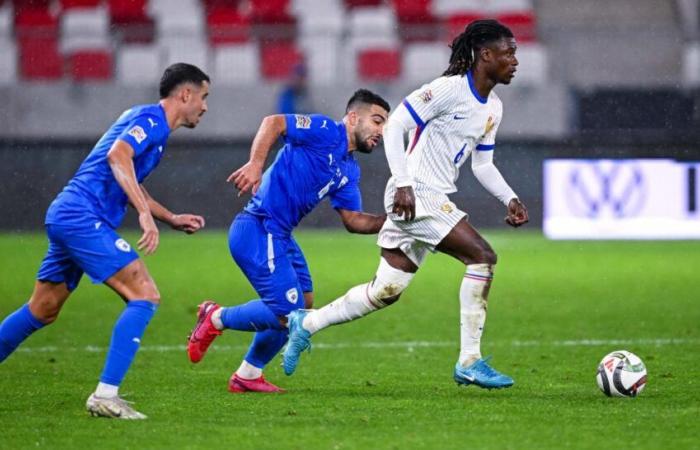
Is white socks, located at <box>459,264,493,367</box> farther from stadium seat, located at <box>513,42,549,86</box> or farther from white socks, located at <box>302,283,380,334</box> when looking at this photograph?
stadium seat, located at <box>513,42,549,86</box>

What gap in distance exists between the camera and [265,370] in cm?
868

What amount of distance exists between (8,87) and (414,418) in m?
14.9

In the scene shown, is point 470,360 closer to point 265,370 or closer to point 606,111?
point 265,370

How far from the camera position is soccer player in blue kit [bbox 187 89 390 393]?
755 centimetres

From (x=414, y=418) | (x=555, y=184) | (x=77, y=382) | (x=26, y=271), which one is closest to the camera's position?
(x=414, y=418)

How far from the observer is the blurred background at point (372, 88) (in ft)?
59.4

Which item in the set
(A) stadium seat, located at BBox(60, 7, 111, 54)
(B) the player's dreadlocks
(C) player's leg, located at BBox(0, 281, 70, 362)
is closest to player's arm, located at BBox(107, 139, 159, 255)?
(C) player's leg, located at BBox(0, 281, 70, 362)

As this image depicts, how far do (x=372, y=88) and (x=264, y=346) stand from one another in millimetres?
12340

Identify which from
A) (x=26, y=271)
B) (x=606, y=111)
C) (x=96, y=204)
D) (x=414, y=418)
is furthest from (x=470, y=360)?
(x=606, y=111)

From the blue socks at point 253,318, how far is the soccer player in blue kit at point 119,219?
107cm

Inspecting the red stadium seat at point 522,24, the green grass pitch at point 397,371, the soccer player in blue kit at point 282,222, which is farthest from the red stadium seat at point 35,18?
the soccer player in blue kit at point 282,222

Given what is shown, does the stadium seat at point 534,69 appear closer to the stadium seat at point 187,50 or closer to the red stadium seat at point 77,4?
the stadium seat at point 187,50

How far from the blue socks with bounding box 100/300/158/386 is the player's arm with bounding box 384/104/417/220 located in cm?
154

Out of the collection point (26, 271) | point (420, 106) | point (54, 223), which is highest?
point (420, 106)
